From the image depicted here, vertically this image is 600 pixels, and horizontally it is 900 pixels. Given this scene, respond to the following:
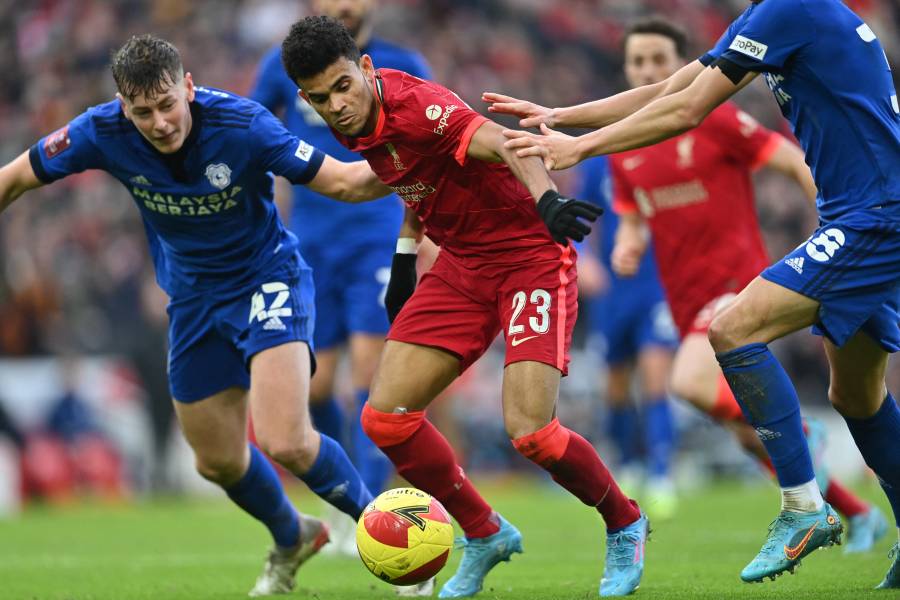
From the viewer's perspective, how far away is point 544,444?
17.5ft

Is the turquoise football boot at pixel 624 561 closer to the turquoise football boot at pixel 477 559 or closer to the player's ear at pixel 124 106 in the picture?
the turquoise football boot at pixel 477 559

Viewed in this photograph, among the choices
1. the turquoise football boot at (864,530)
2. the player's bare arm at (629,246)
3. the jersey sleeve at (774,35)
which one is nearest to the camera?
the jersey sleeve at (774,35)

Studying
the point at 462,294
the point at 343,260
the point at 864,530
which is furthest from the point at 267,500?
the point at 864,530

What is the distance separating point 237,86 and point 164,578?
501 inches

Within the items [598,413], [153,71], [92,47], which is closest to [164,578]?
[153,71]

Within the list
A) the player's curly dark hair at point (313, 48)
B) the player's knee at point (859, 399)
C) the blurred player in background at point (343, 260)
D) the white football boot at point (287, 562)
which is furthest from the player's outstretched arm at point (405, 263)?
the player's knee at point (859, 399)

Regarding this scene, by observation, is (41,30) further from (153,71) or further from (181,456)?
(153,71)

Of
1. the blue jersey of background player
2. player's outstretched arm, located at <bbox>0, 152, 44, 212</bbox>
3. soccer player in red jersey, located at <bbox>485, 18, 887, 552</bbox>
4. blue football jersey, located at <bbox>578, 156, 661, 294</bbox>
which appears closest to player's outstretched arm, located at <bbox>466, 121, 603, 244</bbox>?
player's outstretched arm, located at <bbox>0, 152, 44, 212</bbox>

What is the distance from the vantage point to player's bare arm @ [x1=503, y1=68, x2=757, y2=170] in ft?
16.6

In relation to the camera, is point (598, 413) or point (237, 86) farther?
point (237, 86)

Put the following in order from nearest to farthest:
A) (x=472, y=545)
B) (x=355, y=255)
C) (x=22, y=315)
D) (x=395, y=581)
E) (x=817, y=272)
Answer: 1. (x=817, y=272)
2. (x=395, y=581)
3. (x=472, y=545)
4. (x=355, y=255)
5. (x=22, y=315)

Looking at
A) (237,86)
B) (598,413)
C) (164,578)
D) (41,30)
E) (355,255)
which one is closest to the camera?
(164,578)

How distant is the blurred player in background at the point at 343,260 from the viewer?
7934 mm

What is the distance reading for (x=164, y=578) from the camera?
7.17 m
